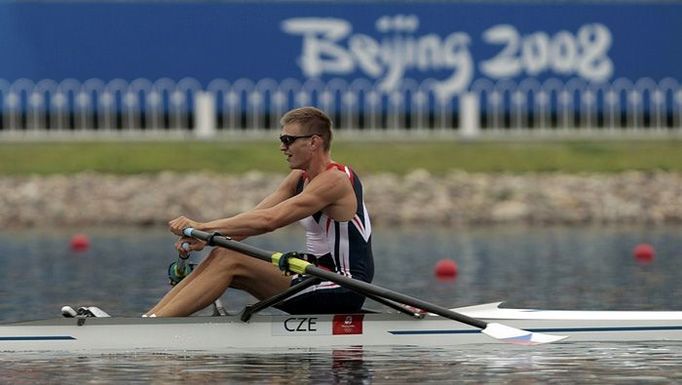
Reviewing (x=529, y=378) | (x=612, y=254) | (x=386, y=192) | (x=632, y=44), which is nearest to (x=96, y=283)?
(x=612, y=254)

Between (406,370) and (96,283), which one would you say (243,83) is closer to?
(96,283)

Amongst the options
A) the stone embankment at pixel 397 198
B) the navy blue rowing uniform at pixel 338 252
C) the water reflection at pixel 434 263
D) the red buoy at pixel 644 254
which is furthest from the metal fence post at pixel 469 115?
the navy blue rowing uniform at pixel 338 252

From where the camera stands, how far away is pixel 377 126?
38875mm

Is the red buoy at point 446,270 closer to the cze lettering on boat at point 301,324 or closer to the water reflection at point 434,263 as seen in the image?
the water reflection at point 434,263

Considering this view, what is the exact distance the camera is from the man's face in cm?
1589

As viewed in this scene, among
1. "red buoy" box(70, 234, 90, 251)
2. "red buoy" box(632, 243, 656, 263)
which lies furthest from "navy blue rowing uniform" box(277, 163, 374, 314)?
"red buoy" box(70, 234, 90, 251)

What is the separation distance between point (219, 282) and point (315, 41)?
23.3 m

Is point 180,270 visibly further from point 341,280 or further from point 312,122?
point 312,122

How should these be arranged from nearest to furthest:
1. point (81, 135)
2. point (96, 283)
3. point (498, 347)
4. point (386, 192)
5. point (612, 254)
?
point (498, 347), point (96, 283), point (612, 254), point (386, 192), point (81, 135)

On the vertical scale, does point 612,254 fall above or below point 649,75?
below

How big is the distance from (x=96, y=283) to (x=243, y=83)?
52.0 ft

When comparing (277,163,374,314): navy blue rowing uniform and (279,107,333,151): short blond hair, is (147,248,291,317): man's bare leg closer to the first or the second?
(277,163,374,314): navy blue rowing uniform

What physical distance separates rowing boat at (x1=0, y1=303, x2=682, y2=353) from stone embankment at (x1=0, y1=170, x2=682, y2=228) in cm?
1879

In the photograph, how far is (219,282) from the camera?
15.8 metres
